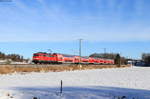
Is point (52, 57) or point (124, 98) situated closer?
point (124, 98)

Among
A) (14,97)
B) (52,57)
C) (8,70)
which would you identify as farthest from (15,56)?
A: (14,97)

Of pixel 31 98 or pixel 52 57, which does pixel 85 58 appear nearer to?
pixel 52 57

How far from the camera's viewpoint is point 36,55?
190 ft

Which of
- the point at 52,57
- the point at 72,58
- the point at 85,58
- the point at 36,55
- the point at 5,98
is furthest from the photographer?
the point at 85,58

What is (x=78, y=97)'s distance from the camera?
10.6 m

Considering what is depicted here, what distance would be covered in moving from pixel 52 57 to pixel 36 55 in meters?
6.05

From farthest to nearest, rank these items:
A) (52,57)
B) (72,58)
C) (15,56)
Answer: (15,56), (72,58), (52,57)

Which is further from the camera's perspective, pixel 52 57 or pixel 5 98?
pixel 52 57

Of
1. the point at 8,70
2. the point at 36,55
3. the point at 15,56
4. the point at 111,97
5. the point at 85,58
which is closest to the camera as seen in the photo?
the point at 111,97

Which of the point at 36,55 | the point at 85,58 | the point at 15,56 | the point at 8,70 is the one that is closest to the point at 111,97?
the point at 8,70

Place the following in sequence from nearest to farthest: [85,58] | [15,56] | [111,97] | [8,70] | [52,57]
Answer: [111,97] < [8,70] < [52,57] < [85,58] < [15,56]

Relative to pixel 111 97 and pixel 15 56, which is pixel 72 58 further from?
pixel 111 97

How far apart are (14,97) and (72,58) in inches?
2493

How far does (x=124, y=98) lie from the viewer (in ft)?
35.3
